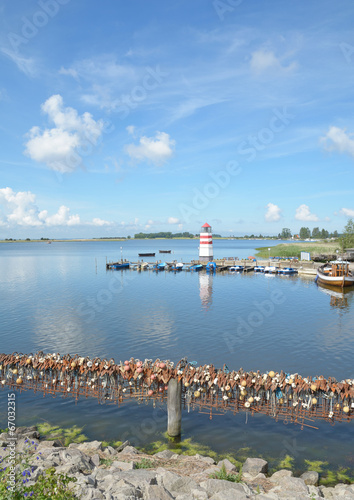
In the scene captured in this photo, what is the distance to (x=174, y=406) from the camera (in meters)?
16.0

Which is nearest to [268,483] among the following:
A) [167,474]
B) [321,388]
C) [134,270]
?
[167,474]

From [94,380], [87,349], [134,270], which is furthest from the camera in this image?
[134,270]

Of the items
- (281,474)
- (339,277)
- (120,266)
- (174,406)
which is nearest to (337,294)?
(339,277)

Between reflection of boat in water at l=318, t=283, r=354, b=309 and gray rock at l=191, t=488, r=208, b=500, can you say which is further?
reflection of boat in water at l=318, t=283, r=354, b=309

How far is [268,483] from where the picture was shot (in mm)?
12453

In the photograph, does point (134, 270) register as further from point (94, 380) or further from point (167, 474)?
point (167, 474)

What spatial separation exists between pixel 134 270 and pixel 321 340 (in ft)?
242

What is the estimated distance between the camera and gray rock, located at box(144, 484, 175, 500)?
10.3 meters

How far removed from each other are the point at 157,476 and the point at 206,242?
9335cm

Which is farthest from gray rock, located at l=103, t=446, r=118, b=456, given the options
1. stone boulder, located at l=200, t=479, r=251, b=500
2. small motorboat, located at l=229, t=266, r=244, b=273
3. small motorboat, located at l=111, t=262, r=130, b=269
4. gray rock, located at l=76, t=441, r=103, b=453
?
small motorboat, located at l=111, t=262, r=130, b=269

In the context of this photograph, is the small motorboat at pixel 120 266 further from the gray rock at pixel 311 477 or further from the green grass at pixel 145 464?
the gray rock at pixel 311 477

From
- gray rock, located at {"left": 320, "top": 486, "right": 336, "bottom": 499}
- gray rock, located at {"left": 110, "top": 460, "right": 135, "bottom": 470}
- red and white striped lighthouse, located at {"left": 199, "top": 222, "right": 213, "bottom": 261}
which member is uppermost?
red and white striped lighthouse, located at {"left": 199, "top": 222, "right": 213, "bottom": 261}

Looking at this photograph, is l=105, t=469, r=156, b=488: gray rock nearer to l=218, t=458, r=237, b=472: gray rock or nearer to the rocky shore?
the rocky shore

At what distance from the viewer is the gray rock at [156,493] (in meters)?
10.3
